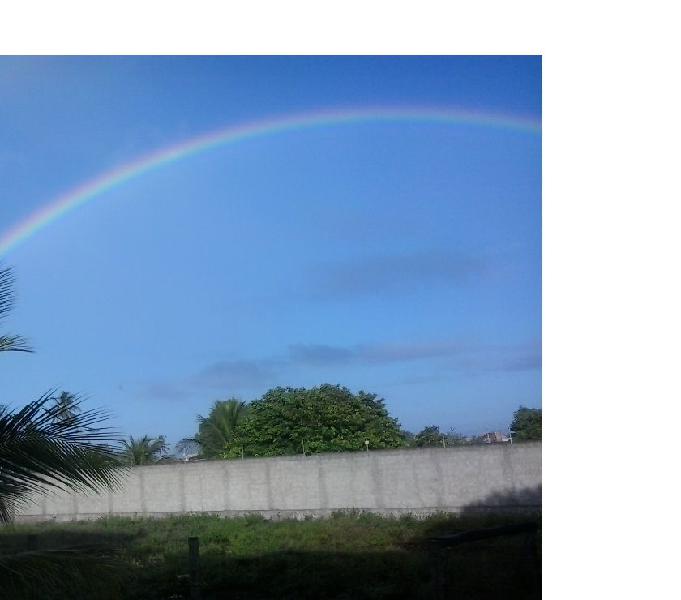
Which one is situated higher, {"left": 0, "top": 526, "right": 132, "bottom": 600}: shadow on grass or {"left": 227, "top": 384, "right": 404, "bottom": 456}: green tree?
{"left": 0, "top": 526, "right": 132, "bottom": 600}: shadow on grass

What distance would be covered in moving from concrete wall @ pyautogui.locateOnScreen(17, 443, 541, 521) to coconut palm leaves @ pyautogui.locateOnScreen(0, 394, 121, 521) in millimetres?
4591

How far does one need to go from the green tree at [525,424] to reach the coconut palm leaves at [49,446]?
6621 millimetres

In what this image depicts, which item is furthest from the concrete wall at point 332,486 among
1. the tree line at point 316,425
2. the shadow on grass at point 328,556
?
the tree line at point 316,425

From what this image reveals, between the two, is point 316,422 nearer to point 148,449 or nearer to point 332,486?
point 148,449

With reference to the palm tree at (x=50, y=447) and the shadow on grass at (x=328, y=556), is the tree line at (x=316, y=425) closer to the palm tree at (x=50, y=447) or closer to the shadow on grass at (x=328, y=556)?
the shadow on grass at (x=328, y=556)

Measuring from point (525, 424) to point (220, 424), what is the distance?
27.3 ft

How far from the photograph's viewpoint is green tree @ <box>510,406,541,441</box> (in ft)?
29.1

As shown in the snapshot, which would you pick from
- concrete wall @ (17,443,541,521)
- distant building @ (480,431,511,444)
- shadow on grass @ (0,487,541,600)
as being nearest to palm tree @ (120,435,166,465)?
concrete wall @ (17,443,541,521)

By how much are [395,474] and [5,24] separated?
261 inches

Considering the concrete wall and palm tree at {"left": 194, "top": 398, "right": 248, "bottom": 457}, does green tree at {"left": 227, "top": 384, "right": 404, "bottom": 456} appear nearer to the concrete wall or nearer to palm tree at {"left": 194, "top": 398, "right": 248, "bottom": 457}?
palm tree at {"left": 194, "top": 398, "right": 248, "bottom": 457}
